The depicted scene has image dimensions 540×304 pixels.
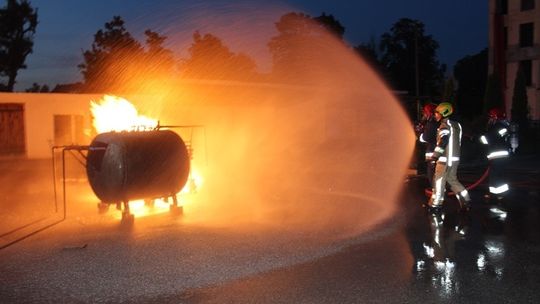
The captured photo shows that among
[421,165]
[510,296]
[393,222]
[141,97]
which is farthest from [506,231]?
[141,97]

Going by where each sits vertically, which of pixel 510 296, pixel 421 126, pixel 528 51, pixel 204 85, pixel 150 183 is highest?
pixel 528 51

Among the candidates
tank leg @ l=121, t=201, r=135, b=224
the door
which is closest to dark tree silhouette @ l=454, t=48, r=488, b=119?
the door

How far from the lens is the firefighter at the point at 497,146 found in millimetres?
10711

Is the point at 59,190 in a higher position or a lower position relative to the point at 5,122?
lower

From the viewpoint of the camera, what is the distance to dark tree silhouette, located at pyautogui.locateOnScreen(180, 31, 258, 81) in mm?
37156

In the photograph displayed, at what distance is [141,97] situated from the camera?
77.3ft

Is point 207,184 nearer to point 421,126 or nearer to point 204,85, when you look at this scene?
point 421,126

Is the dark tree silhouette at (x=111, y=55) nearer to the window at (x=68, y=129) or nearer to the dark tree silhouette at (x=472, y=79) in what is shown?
the window at (x=68, y=129)

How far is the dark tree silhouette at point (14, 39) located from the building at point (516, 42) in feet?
114

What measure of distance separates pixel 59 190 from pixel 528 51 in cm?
4149

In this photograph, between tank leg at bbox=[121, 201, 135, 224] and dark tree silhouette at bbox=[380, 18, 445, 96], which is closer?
tank leg at bbox=[121, 201, 135, 224]

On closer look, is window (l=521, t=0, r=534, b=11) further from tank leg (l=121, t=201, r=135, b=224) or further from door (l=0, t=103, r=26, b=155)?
tank leg (l=121, t=201, r=135, b=224)

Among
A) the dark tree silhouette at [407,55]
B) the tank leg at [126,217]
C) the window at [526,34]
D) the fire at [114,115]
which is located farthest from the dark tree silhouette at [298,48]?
the tank leg at [126,217]

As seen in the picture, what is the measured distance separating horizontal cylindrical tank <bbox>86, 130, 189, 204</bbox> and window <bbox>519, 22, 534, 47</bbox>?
42638 millimetres
